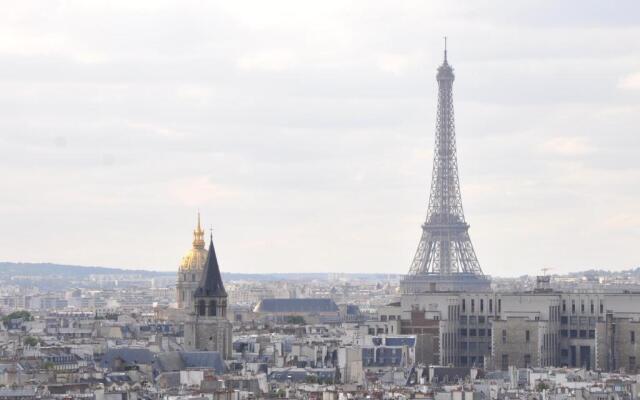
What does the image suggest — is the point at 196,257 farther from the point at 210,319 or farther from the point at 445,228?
the point at 210,319

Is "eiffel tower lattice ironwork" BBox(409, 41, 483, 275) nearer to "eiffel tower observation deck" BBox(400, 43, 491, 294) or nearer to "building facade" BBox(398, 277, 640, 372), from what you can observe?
"eiffel tower observation deck" BBox(400, 43, 491, 294)

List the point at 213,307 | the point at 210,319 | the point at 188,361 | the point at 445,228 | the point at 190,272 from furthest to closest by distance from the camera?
the point at 445,228 → the point at 190,272 → the point at 213,307 → the point at 210,319 → the point at 188,361

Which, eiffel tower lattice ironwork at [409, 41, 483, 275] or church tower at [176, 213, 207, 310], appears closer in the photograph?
church tower at [176, 213, 207, 310]

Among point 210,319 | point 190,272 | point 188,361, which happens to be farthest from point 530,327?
point 190,272

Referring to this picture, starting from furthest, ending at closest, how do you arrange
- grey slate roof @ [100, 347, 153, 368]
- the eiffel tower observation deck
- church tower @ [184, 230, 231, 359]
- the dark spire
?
the eiffel tower observation deck → the dark spire → church tower @ [184, 230, 231, 359] → grey slate roof @ [100, 347, 153, 368]

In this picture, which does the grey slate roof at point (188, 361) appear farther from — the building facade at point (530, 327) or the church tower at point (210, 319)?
the building facade at point (530, 327)

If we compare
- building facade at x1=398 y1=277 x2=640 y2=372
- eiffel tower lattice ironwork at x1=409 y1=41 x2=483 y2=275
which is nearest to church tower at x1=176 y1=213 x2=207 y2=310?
eiffel tower lattice ironwork at x1=409 y1=41 x2=483 y2=275

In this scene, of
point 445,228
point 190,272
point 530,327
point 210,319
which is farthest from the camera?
point 445,228

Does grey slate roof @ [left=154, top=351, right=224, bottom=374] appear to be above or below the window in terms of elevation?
below
